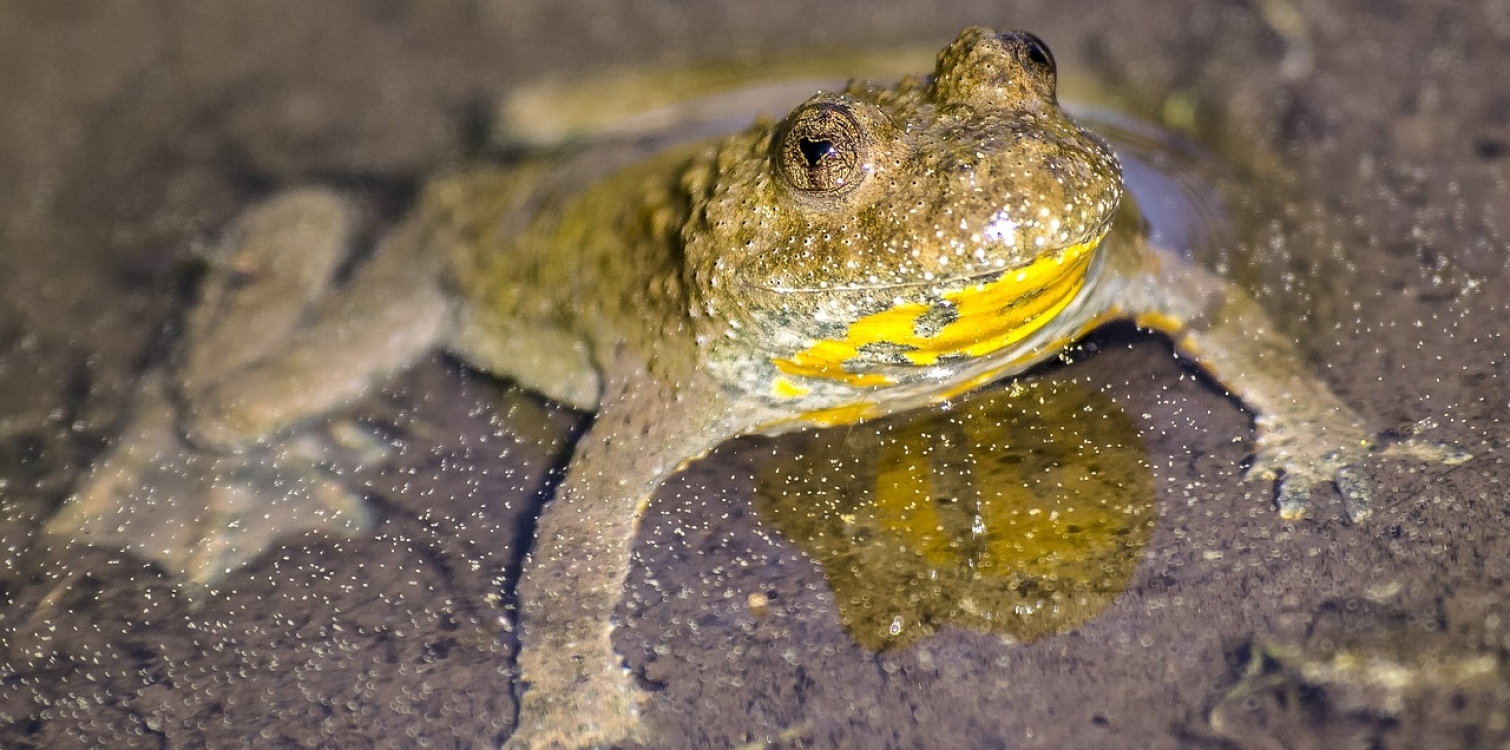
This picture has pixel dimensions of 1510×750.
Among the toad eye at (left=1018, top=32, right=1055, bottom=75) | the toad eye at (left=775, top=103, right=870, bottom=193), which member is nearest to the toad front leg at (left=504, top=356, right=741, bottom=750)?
the toad eye at (left=775, top=103, right=870, bottom=193)

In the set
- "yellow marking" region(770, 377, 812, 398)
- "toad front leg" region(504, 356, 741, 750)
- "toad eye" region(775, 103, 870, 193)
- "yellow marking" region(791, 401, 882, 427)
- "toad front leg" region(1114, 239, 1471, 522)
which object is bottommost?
"toad front leg" region(504, 356, 741, 750)

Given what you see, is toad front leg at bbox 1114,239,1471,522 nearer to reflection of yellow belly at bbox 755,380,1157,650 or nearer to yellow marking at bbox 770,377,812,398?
reflection of yellow belly at bbox 755,380,1157,650

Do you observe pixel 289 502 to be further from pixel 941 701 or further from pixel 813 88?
pixel 813 88

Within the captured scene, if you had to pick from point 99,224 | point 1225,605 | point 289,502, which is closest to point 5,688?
point 289,502

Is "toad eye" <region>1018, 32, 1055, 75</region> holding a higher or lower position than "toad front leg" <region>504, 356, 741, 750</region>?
higher

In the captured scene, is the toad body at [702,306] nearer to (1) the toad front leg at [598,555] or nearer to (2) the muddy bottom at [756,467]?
(1) the toad front leg at [598,555]

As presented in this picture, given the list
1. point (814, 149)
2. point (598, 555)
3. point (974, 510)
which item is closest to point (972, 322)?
point (974, 510)
